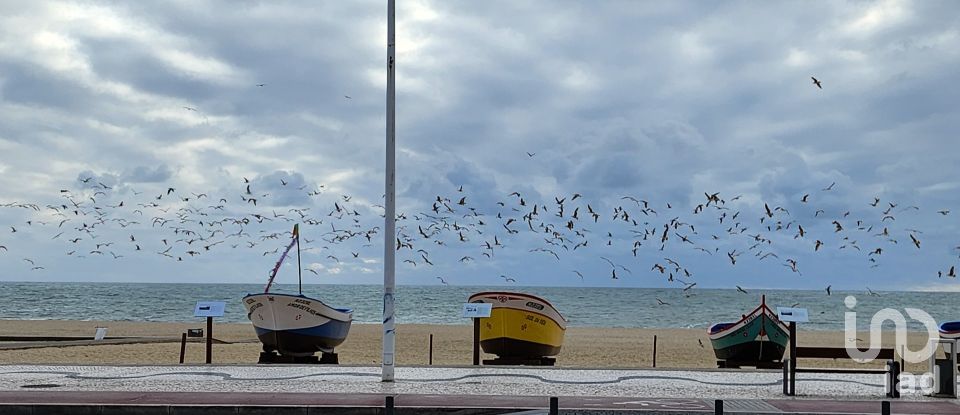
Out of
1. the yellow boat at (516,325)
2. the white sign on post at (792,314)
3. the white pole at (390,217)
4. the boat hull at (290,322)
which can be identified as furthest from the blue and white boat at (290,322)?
the white sign on post at (792,314)

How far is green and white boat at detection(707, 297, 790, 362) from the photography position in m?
26.1

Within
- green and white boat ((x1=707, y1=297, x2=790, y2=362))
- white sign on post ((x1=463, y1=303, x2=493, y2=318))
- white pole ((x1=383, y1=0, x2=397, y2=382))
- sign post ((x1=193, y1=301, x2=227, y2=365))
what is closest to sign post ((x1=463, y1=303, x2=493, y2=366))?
white sign on post ((x1=463, y1=303, x2=493, y2=318))

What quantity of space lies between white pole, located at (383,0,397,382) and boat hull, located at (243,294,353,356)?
24.3 ft

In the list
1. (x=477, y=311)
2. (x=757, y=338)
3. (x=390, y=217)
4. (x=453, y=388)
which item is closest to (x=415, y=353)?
(x=757, y=338)

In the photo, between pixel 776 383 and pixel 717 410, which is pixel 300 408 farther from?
pixel 776 383

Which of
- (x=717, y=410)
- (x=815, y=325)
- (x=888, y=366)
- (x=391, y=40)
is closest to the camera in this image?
(x=717, y=410)

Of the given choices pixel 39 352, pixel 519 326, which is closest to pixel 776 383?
pixel 519 326

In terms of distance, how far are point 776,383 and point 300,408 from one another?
9.40 m

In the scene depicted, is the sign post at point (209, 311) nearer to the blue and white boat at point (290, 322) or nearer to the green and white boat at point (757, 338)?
the blue and white boat at point (290, 322)

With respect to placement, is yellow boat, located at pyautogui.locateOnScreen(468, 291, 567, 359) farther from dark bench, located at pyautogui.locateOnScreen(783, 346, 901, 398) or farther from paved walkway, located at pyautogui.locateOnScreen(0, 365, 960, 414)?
dark bench, located at pyautogui.locateOnScreen(783, 346, 901, 398)

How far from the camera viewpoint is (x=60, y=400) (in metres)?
14.1

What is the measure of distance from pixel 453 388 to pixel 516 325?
8557 millimetres

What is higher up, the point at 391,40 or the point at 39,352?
the point at 391,40

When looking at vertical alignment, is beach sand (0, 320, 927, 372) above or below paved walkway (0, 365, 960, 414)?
below
